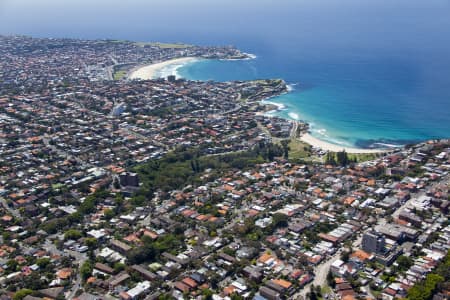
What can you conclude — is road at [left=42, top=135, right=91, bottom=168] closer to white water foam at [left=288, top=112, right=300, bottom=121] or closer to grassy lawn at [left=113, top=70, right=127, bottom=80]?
white water foam at [left=288, top=112, right=300, bottom=121]

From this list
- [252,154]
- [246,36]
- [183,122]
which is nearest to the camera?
[252,154]

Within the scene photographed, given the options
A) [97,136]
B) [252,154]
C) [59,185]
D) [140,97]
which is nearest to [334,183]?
[252,154]

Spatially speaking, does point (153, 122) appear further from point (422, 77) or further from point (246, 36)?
point (246, 36)

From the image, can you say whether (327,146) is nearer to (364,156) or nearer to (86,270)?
(364,156)

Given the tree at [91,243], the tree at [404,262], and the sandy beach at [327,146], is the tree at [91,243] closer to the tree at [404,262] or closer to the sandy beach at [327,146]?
the tree at [404,262]

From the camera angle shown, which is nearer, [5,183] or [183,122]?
[5,183]

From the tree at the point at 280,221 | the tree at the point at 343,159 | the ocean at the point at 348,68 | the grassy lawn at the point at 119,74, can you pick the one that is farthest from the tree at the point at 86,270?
the grassy lawn at the point at 119,74

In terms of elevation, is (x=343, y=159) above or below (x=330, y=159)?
above

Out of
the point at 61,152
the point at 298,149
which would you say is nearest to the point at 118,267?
the point at 61,152
